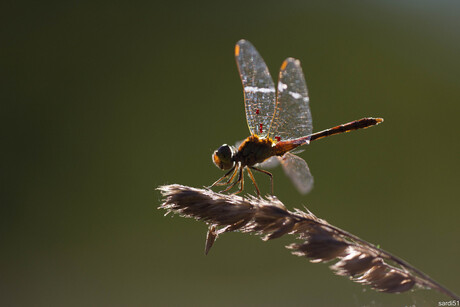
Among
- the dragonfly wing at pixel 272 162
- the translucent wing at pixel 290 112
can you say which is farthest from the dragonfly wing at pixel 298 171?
the translucent wing at pixel 290 112

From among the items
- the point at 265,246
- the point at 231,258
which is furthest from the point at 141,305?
the point at 265,246

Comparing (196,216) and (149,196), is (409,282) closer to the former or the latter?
(196,216)

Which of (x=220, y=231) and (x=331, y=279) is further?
(x=331, y=279)

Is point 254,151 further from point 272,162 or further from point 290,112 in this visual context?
point 290,112

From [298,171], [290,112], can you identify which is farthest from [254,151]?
[290,112]

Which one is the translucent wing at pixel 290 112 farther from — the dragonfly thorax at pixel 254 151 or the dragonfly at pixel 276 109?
the dragonfly thorax at pixel 254 151

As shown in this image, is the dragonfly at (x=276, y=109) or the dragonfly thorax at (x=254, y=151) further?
the dragonfly at (x=276, y=109)

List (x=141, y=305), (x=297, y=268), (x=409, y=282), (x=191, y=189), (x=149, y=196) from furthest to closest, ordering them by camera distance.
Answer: (x=149, y=196) < (x=297, y=268) < (x=141, y=305) < (x=191, y=189) < (x=409, y=282)

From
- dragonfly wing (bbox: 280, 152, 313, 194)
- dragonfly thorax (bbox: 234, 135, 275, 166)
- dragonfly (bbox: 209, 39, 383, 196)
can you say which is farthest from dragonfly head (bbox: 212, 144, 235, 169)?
dragonfly wing (bbox: 280, 152, 313, 194)
